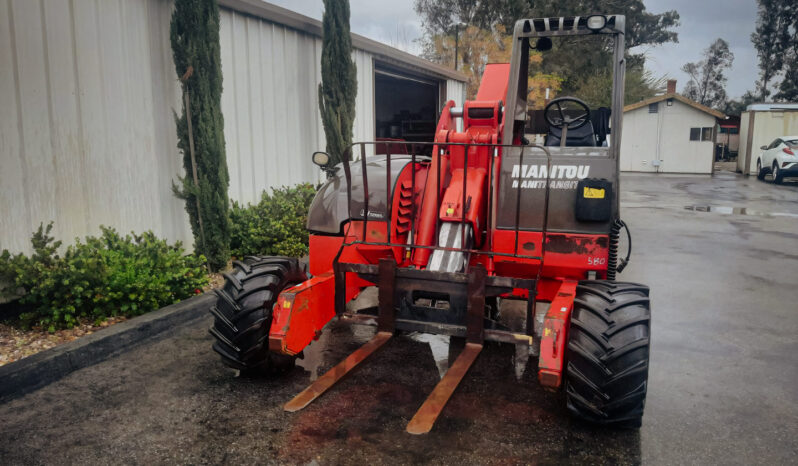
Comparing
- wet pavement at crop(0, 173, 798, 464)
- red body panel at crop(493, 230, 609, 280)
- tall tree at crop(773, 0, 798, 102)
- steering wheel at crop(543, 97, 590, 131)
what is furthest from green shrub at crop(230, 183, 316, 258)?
tall tree at crop(773, 0, 798, 102)

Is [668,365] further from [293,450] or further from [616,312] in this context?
Answer: [293,450]

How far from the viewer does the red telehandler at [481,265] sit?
11.3 feet

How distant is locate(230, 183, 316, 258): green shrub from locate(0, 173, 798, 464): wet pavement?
6.88 ft

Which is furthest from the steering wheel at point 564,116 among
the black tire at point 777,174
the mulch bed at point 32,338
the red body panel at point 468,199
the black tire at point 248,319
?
the black tire at point 777,174

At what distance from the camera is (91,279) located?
5.26 metres

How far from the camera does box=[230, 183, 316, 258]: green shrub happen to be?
775 centimetres

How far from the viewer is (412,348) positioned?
512cm

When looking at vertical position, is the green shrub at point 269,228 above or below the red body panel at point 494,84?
below

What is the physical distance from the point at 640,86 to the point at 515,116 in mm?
44846

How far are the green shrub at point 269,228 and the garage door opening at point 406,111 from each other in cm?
1200

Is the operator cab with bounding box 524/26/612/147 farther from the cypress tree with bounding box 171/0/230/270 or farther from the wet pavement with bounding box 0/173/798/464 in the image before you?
the cypress tree with bounding box 171/0/230/270

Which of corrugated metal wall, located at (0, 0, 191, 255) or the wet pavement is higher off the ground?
corrugated metal wall, located at (0, 0, 191, 255)

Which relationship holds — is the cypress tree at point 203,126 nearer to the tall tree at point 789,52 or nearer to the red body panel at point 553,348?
the red body panel at point 553,348

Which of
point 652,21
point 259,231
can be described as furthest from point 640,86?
point 259,231
